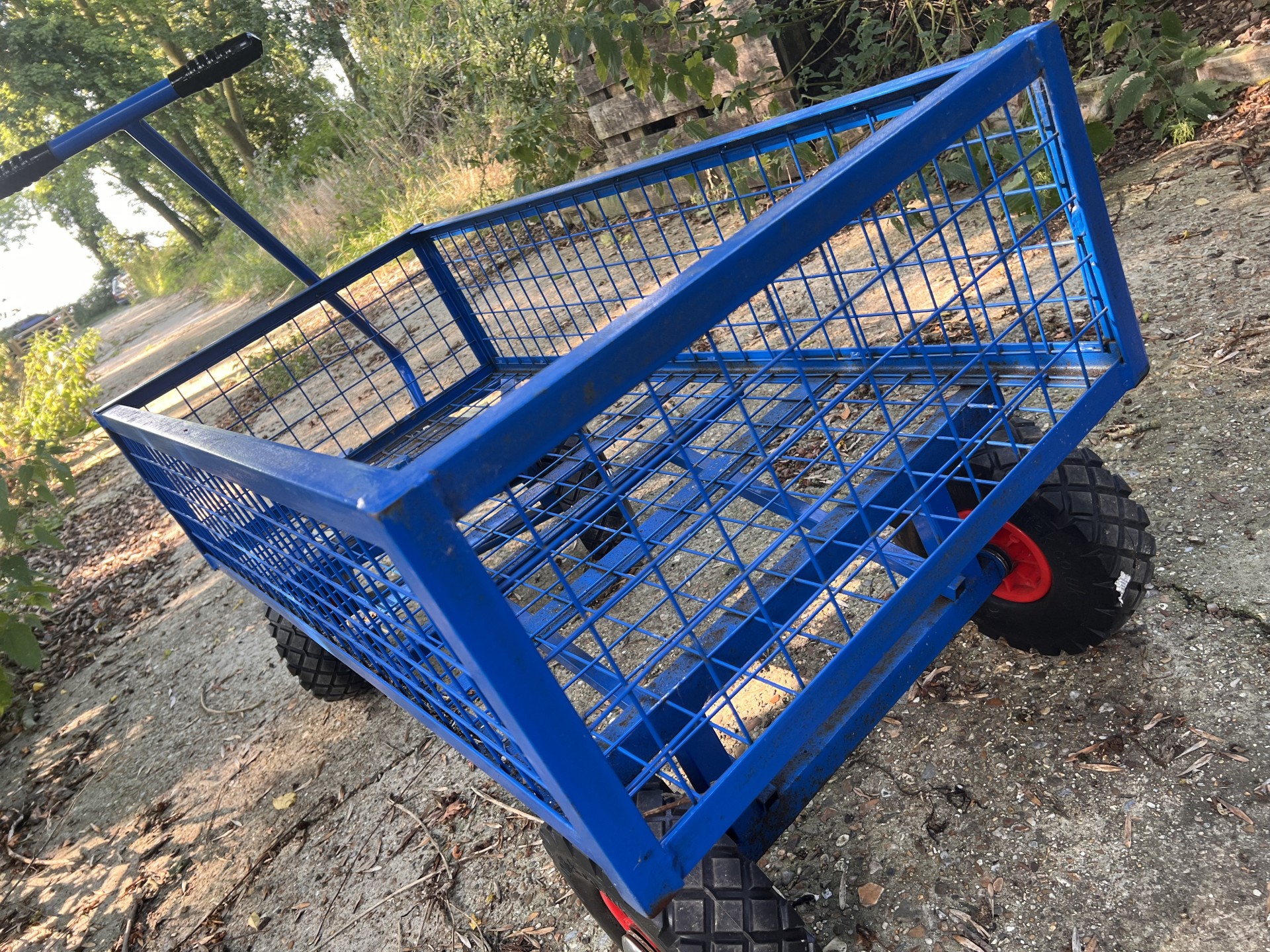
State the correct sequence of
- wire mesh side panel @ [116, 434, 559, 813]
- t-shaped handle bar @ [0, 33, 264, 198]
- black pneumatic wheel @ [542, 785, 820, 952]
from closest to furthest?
1. black pneumatic wheel @ [542, 785, 820, 952]
2. wire mesh side panel @ [116, 434, 559, 813]
3. t-shaped handle bar @ [0, 33, 264, 198]

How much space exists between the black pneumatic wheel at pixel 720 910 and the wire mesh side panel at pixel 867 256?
0.82 metres

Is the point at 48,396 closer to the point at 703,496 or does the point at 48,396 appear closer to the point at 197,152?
the point at 703,496

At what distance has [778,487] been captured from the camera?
1.32 meters

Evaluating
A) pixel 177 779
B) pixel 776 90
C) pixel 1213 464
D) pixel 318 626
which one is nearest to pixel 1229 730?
pixel 1213 464

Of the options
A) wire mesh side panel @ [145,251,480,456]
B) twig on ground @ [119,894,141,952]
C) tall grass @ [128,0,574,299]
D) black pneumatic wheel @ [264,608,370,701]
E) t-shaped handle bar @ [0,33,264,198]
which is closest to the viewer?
twig on ground @ [119,894,141,952]

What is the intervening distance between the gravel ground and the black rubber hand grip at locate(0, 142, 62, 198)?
6.33ft

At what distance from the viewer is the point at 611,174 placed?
2.15 metres

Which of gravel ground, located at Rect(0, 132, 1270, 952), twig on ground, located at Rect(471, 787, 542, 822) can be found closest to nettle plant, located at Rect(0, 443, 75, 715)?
gravel ground, located at Rect(0, 132, 1270, 952)

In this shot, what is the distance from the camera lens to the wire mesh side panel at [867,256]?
1510 millimetres

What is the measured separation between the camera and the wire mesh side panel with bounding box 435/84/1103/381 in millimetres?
1510

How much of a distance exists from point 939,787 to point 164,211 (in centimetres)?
2845

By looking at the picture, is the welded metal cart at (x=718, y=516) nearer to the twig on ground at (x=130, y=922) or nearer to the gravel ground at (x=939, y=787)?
the gravel ground at (x=939, y=787)

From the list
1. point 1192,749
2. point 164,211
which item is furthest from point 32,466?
point 164,211

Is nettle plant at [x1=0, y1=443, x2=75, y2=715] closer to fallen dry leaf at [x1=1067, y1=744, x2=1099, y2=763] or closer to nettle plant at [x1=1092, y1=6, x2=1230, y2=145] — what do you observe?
fallen dry leaf at [x1=1067, y1=744, x2=1099, y2=763]
